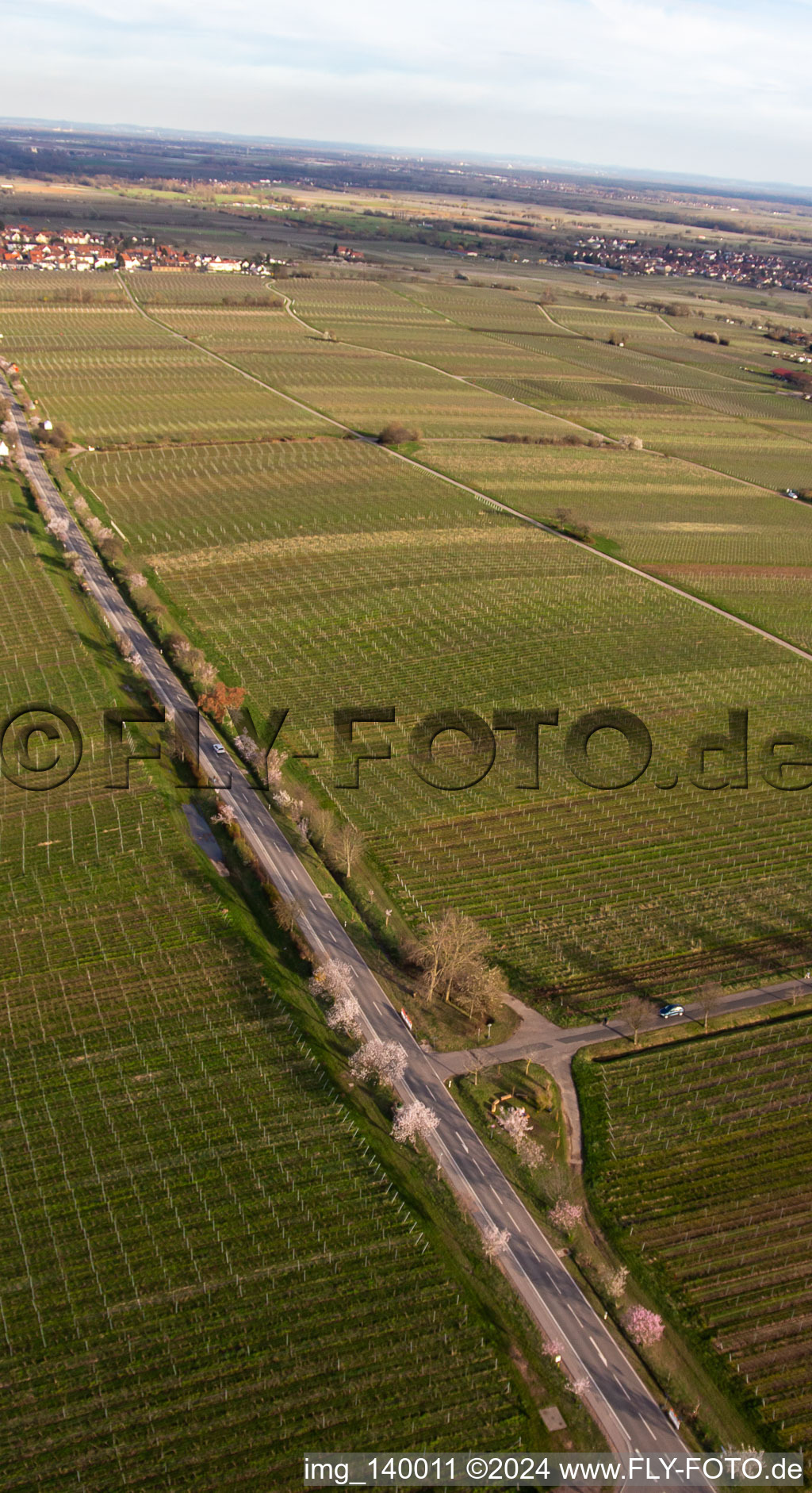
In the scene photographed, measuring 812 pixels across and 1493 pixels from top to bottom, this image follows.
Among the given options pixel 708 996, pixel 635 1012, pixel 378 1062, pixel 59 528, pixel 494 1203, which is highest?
pixel 59 528

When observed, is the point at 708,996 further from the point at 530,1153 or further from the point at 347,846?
the point at 347,846

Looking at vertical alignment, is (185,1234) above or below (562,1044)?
below

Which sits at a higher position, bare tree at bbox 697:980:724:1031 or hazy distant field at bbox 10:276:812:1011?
hazy distant field at bbox 10:276:812:1011

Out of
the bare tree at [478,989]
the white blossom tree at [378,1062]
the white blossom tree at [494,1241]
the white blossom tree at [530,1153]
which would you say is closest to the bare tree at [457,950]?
the bare tree at [478,989]

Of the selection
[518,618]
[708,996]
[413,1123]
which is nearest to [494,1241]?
[413,1123]

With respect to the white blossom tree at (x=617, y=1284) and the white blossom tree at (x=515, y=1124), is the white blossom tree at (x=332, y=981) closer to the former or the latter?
the white blossom tree at (x=515, y=1124)

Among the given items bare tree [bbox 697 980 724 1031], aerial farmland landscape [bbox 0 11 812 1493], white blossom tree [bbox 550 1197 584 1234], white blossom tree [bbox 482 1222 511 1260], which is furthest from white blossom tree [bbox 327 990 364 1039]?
bare tree [bbox 697 980 724 1031]

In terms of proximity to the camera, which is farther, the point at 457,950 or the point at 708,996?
the point at 708,996

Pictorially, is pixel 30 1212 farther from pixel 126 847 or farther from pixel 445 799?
pixel 445 799

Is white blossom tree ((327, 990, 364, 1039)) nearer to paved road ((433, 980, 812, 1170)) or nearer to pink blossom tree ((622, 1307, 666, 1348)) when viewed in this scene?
paved road ((433, 980, 812, 1170))
